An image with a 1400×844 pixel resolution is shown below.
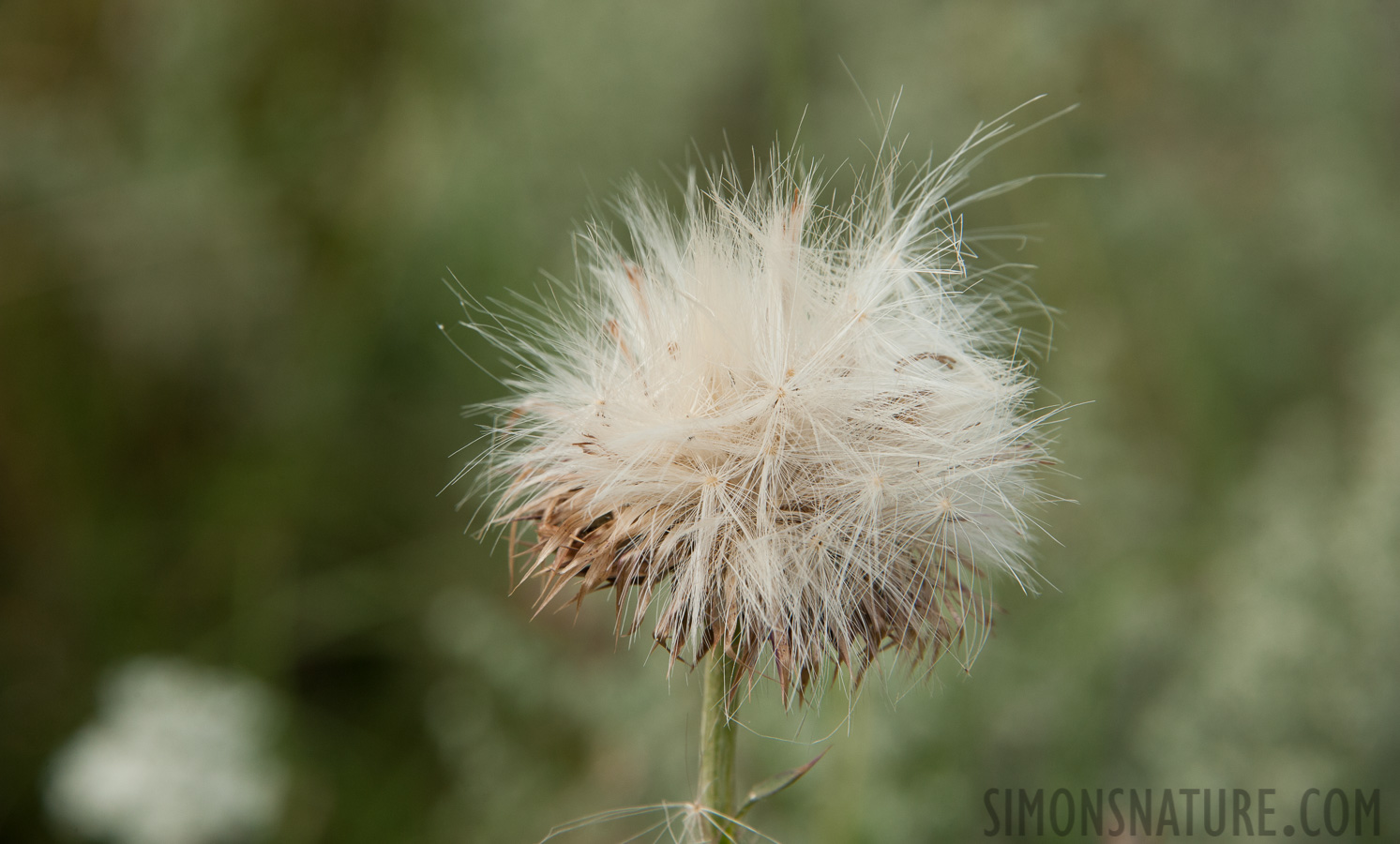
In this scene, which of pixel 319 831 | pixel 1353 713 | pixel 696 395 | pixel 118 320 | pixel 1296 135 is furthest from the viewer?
pixel 1296 135

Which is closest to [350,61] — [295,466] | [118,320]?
[118,320]

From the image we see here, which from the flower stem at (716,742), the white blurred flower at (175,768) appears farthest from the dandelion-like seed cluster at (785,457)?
the white blurred flower at (175,768)

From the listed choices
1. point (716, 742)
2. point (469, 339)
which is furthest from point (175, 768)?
point (716, 742)

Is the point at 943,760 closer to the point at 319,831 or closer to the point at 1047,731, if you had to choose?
the point at 1047,731

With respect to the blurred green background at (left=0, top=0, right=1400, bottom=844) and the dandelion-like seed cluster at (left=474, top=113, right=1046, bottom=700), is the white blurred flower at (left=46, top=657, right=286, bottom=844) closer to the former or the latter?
the blurred green background at (left=0, top=0, right=1400, bottom=844)

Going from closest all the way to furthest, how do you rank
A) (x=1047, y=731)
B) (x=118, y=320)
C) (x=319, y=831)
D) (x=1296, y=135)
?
(x=1047, y=731), (x=319, y=831), (x=118, y=320), (x=1296, y=135)

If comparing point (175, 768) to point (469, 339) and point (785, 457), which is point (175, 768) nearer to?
point (469, 339)

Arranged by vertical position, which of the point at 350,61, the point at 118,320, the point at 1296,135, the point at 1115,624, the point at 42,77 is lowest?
the point at 1115,624
